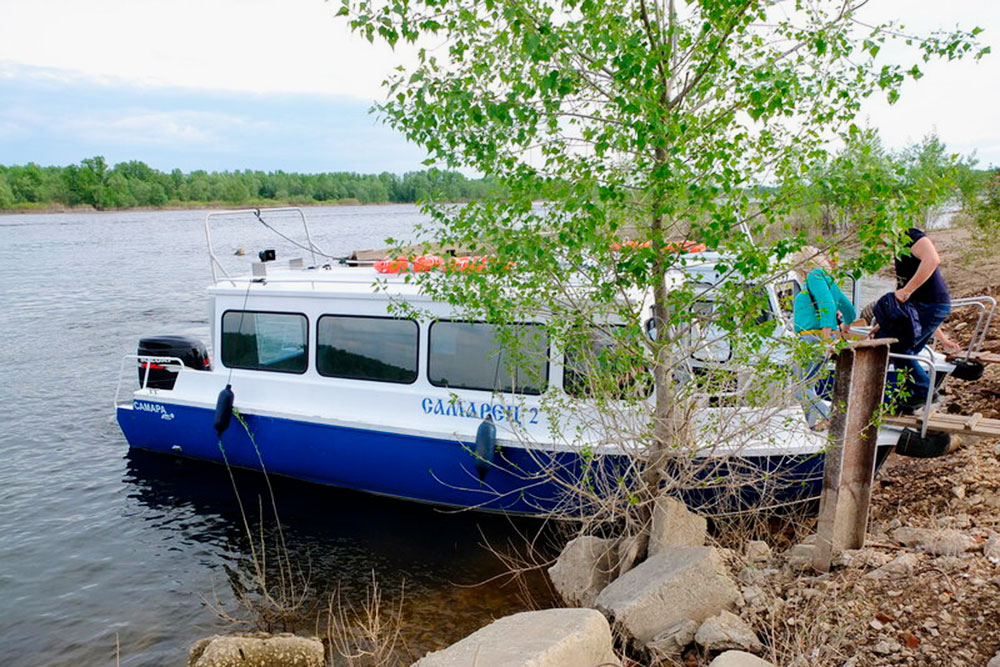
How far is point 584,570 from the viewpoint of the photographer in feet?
19.5

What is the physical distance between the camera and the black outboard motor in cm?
980

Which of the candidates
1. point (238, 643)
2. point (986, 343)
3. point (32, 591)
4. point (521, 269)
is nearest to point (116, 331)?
point (32, 591)

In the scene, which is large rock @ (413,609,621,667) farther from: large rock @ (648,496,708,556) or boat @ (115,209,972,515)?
boat @ (115,209,972,515)

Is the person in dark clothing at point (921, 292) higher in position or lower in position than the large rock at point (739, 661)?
higher

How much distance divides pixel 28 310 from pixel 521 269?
2201cm

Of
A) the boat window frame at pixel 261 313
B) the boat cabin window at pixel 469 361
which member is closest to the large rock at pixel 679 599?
the boat cabin window at pixel 469 361

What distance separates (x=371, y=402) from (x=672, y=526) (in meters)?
3.69

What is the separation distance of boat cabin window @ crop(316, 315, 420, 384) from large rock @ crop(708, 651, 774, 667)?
4.58 meters

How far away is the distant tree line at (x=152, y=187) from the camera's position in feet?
280

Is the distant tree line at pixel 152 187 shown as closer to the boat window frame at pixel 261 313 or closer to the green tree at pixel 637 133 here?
the boat window frame at pixel 261 313

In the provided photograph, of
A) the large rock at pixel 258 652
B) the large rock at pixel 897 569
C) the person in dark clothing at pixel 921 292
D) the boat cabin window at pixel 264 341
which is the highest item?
the person in dark clothing at pixel 921 292

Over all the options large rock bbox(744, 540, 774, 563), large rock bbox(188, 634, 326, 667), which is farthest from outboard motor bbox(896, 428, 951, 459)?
large rock bbox(188, 634, 326, 667)

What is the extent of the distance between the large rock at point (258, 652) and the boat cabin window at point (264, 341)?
3.57 metres

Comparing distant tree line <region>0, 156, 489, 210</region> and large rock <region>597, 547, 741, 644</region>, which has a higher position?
distant tree line <region>0, 156, 489, 210</region>
